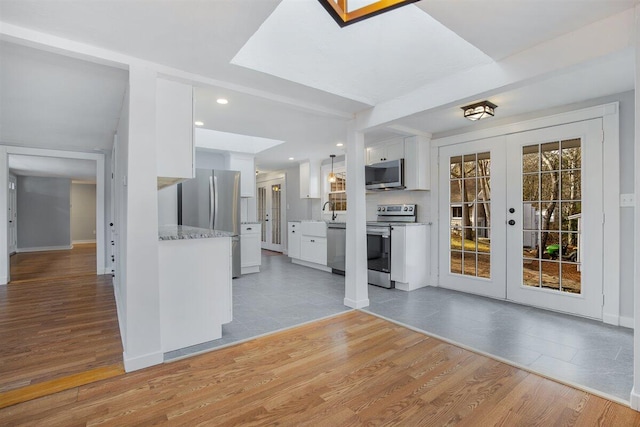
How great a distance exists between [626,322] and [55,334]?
5.19 metres

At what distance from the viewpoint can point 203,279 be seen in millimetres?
2535

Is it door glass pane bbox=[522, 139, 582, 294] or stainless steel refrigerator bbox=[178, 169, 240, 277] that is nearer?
door glass pane bbox=[522, 139, 582, 294]

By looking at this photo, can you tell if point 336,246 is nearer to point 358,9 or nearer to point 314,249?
point 314,249

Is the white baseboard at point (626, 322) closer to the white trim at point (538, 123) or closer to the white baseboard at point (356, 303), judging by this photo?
the white trim at point (538, 123)

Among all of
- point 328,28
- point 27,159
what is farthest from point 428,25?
point 27,159

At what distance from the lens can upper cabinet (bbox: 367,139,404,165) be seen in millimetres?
4488

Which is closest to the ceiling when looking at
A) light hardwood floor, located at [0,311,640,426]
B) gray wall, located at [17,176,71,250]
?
light hardwood floor, located at [0,311,640,426]

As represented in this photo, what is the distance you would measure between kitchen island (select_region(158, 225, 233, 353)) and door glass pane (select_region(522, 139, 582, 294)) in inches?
129

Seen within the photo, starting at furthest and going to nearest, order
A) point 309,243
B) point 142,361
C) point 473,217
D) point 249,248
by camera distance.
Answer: point 309,243 < point 249,248 < point 473,217 < point 142,361

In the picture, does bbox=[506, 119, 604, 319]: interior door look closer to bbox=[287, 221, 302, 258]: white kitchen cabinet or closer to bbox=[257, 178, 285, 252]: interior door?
bbox=[287, 221, 302, 258]: white kitchen cabinet

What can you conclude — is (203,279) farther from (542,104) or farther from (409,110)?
(542,104)

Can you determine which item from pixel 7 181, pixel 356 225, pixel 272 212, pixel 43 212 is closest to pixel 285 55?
pixel 356 225

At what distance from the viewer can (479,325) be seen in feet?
9.57

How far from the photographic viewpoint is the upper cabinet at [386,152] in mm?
4488
